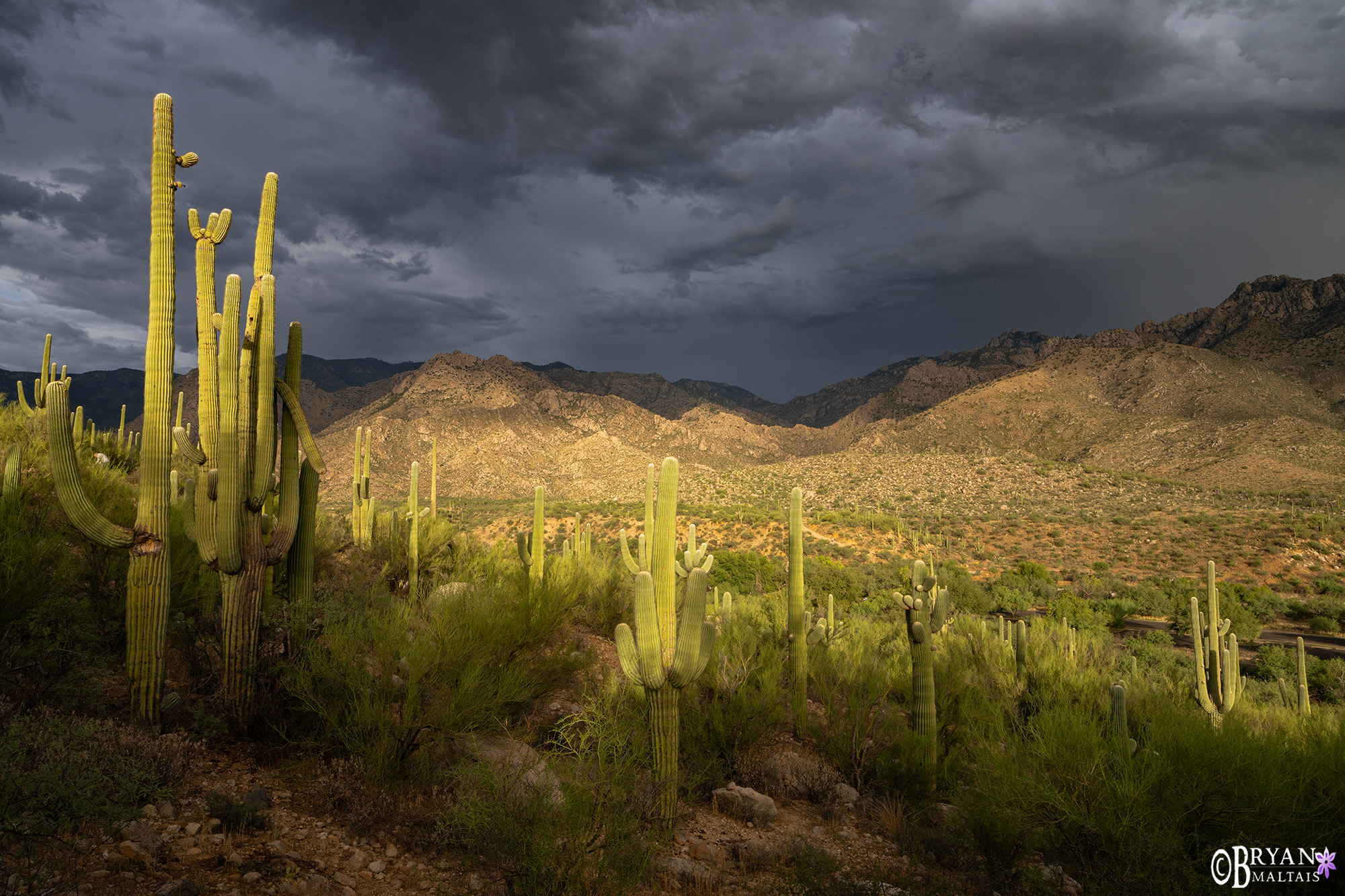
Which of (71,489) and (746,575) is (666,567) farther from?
(746,575)

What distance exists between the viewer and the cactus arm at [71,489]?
505 cm

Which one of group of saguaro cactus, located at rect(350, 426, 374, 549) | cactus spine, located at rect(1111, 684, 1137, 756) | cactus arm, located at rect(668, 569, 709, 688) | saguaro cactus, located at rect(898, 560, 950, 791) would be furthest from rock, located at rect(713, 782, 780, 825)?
group of saguaro cactus, located at rect(350, 426, 374, 549)

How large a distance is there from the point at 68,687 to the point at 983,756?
758 cm

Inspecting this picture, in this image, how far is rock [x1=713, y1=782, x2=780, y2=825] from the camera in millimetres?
5988

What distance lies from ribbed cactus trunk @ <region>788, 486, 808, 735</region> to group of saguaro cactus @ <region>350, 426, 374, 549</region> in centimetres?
897

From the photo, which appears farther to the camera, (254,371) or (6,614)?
(254,371)

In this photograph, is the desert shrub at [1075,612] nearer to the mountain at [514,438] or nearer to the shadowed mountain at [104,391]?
the mountain at [514,438]

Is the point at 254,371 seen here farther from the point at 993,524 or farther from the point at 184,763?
the point at 993,524

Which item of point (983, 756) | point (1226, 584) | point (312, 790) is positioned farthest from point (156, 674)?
point (1226, 584)

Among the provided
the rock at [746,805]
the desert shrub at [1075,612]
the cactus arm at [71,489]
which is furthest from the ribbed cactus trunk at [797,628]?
the desert shrub at [1075,612]

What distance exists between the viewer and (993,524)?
123 ft

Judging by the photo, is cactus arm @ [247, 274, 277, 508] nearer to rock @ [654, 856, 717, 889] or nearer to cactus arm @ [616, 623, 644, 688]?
cactus arm @ [616, 623, 644, 688]

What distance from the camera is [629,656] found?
221 inches

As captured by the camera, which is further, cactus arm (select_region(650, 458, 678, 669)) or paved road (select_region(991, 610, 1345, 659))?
paved road (select_region(991, 610, 1345, 659))
